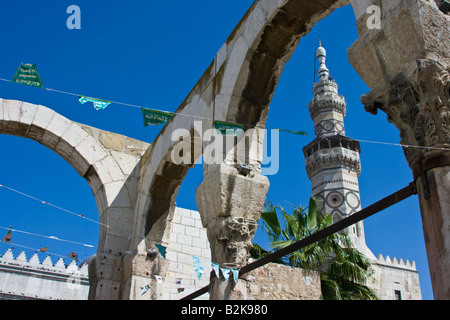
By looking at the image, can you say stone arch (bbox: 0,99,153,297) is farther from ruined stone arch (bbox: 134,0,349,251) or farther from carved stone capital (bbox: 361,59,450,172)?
carved stone capital (bbox: 361,59,450,172)

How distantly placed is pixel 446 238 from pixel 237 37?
11.0ft

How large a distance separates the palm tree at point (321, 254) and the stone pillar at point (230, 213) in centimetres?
342

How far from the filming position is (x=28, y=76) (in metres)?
4.87

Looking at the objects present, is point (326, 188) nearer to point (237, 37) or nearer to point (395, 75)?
point (237, 37)

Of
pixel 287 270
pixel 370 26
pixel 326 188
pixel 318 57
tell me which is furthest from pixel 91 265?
pixel 318 57

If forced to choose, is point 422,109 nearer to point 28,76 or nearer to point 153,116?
point 153,116

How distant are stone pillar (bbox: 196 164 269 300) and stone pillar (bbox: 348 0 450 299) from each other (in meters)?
1.82

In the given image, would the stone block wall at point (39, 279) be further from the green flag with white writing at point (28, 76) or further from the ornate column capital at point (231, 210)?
the ornate column capital at point (231, 210)

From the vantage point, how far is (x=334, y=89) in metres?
26.3

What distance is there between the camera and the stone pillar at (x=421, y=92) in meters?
2.31

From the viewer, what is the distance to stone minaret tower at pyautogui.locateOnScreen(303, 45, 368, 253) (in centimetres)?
2266

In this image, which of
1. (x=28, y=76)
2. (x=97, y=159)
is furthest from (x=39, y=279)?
(x=28, y=76)

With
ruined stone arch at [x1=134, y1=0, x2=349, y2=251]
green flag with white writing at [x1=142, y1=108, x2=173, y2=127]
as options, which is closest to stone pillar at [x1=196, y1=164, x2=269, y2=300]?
ruined stone arch at [x1=134, y1=0, x2=349, y2=251]

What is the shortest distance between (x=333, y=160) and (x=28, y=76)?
66.2 ft
